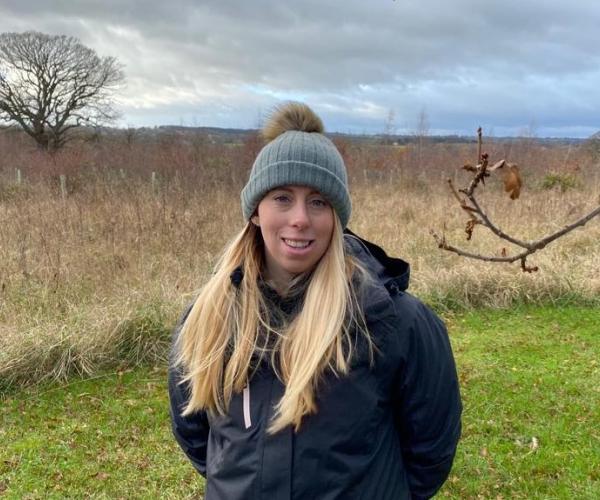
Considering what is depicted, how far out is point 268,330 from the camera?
5.31 ft

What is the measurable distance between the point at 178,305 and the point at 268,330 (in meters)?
4.19

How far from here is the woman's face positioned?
1600 mm

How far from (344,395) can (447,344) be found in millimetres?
358

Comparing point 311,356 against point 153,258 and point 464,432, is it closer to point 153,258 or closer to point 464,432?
point 464,432

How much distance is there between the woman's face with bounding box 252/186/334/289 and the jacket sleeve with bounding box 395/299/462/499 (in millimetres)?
330

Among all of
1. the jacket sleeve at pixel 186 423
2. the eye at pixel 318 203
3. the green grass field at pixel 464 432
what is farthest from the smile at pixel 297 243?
the green grass field at pixel 464 432

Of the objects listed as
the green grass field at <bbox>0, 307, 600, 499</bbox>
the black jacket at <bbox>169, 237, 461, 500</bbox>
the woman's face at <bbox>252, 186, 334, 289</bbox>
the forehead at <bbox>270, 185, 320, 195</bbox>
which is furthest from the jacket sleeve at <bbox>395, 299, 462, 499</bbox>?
the green grass field at <bbox>0, 307, 600, 499</bbox>

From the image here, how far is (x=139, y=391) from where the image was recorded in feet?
15.4

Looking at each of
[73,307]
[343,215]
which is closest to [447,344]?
[343,215]

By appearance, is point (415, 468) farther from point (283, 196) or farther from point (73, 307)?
point (73, 307)

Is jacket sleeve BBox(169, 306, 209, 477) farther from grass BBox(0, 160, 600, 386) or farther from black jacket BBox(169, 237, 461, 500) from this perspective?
grass BBox(0, 160, 600, 386)

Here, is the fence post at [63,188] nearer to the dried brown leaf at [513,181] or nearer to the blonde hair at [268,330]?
the blonde hair at [268,330]

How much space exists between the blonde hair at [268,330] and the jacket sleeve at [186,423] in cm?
9

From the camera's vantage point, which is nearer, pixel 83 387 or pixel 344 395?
pixel 344 395
